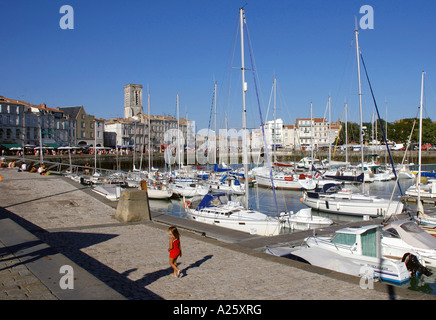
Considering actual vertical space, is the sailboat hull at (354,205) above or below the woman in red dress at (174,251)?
below

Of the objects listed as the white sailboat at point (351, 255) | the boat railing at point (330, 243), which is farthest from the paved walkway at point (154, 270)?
the boat railing at point (330, 243)

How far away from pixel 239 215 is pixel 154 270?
12.7 m

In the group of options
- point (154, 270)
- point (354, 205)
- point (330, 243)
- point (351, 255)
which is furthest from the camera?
point (354, 205)

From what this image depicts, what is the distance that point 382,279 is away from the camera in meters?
13.4

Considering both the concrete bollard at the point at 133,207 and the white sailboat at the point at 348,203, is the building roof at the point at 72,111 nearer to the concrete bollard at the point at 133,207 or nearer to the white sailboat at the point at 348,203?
the white sailboat at the point at 348,203

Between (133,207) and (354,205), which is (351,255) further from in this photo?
(354,205)

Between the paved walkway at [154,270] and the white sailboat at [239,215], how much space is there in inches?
258

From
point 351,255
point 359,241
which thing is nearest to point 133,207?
point 351,255

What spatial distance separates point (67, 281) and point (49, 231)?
263 inches

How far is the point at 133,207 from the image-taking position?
15.7m

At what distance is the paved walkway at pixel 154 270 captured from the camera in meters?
7.66
